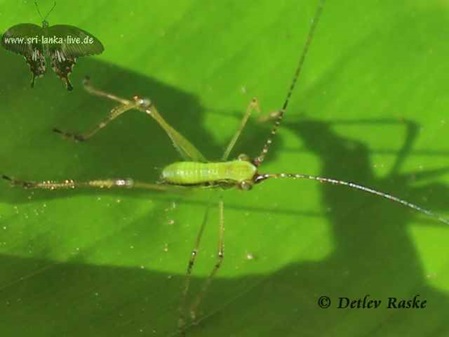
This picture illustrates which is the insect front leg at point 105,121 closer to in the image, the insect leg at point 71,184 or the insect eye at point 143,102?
the insect eye at point 143,102

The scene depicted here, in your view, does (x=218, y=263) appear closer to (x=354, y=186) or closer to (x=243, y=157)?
(x=243, y=157)

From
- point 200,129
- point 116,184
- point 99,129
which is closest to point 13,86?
point 99,129

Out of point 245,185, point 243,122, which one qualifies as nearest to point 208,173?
point 245,185

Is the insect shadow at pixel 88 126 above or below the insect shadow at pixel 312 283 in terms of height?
above

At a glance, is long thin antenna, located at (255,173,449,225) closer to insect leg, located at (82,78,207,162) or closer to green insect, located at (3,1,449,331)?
green insect, located at (3,1,449,331)

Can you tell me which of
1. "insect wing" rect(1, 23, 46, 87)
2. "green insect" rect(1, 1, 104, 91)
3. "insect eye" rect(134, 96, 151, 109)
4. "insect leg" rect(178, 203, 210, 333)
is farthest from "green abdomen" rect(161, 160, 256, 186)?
"insect wing" rect(1, 23, 46, 87)

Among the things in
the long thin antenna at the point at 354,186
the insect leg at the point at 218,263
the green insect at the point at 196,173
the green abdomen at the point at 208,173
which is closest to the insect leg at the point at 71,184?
the green insect at the point at 196,173
